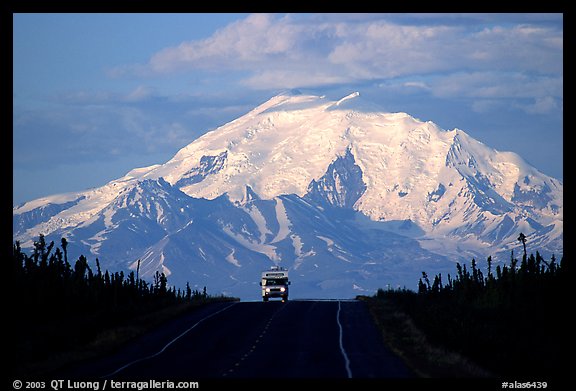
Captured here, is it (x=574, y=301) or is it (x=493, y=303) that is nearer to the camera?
(x=574, y=301)

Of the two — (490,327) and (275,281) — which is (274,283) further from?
(490,327)

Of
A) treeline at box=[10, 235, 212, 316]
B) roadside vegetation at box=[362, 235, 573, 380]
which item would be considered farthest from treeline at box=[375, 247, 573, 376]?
treeline at box=[10, 235, 212, 316]

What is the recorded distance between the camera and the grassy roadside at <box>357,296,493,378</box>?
161 feet

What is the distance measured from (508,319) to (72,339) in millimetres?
29303

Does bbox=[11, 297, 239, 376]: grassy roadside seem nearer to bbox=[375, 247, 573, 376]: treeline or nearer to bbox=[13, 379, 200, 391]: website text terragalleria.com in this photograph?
bbox=[13, 379, 200, 391]: website text terragalleria.com

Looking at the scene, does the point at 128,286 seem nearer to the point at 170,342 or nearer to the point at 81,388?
the point at 170,342

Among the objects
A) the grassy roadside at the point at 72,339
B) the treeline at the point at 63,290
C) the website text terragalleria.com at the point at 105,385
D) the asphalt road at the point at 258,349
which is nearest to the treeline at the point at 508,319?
the asphalt road at the point at 258,349

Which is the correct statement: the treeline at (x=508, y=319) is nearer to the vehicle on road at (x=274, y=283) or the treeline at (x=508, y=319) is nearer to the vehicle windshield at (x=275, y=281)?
the vehicle on road at (x=274, y=283)

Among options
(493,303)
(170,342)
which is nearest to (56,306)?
(170,342)

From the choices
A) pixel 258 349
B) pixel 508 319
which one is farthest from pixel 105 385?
pixel 508 319

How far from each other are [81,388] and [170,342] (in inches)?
1100

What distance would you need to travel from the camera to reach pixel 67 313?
89.4 m

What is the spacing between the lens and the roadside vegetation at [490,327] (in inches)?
2093

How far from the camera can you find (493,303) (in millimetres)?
98750
